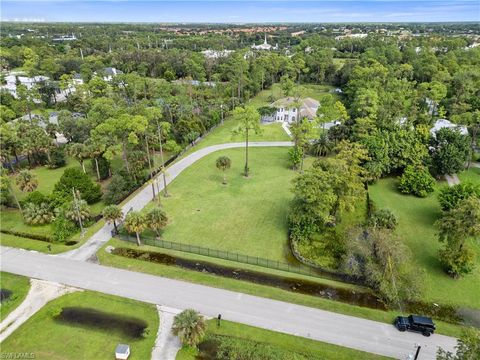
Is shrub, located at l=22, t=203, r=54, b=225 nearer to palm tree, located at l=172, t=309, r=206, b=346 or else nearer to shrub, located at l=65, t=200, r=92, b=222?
shrub, located at l=65, t=200, r=92, b=222

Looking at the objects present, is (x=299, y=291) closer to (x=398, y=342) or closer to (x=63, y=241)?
(x=398, y=342)

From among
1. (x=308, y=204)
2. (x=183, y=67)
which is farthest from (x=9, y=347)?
(x=183, y=67)

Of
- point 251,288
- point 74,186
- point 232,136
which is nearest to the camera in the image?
point 251,288

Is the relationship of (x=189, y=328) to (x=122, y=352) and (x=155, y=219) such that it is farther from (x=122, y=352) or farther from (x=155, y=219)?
(x=155, y=219)

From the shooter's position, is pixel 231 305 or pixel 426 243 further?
pixel 426 243

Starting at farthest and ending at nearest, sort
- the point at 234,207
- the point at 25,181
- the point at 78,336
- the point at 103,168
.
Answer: the point at 103,168, the point at 234,207, the point at 25,181, the point at 78,336

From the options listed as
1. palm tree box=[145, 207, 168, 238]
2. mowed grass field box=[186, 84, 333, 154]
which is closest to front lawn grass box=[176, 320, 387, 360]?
palm tree box=[145, 207, 168, 238]

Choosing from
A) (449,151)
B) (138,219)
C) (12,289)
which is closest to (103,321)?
(12,289)

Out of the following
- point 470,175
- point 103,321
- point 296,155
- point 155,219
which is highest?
point 155,219
